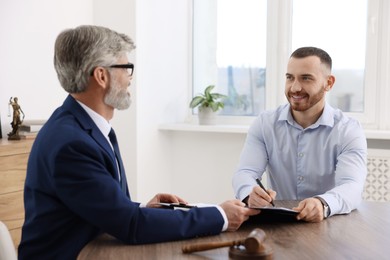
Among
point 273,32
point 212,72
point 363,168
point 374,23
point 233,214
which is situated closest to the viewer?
point 233,214

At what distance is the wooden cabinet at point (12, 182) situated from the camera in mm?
3086

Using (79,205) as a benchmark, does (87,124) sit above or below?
above

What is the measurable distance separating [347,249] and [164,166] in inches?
118

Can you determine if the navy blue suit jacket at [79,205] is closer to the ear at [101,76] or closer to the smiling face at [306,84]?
the ear at [101,76]

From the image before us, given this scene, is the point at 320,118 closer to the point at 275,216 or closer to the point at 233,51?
the point at 275,216

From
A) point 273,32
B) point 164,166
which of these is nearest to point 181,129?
Result: point 164,166

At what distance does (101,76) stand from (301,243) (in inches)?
32.6

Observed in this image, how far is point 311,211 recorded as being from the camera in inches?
75.6

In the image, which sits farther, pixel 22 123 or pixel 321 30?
pixel 321 30

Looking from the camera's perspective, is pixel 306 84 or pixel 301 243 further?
pixel 306 84

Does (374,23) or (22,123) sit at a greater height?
(374,23)

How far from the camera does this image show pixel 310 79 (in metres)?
2.65

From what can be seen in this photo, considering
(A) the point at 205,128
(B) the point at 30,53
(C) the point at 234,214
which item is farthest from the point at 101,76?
(A) the point at 205,128

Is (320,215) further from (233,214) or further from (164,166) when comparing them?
(164,166)
